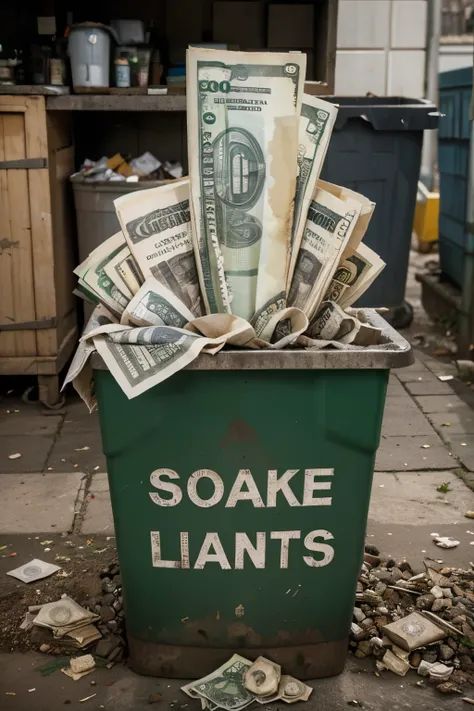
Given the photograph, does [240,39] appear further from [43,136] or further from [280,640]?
[280,640]

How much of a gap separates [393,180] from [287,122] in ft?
10.6

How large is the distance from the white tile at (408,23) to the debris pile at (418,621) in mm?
7148

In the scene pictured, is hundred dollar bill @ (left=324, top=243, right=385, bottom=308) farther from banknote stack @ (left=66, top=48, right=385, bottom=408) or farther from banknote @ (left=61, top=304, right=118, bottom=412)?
banknote @ (left=61, top=304, right=118, bottom=412)

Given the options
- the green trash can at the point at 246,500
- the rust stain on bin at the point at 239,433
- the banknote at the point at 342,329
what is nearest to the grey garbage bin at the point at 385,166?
the banknote at the point at 342,329

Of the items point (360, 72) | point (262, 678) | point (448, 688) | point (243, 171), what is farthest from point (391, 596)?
point (360, 72)

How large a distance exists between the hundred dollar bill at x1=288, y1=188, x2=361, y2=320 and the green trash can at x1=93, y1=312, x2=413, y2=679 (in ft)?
0.68

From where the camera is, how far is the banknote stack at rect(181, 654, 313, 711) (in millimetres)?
2043

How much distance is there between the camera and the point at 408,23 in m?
8.61

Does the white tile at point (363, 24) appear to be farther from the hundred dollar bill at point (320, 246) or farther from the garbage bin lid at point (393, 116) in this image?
the hundred dollar bill at point (320, 246)

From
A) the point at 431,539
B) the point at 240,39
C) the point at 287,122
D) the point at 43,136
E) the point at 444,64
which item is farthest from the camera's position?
the point at 444,64

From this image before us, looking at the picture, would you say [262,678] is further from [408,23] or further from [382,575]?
[408,23]

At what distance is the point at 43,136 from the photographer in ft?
12.6

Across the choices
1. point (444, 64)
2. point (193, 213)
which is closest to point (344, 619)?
point (193, 213)

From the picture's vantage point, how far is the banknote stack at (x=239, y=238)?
1.91 metres
